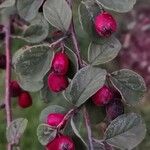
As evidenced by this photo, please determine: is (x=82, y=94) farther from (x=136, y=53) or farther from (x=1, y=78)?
(x=136, y=53)

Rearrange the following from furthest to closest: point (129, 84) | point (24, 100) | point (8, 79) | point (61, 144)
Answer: point (24, 100)
point (8, 79)
point (129, 84)
point (61, 144)

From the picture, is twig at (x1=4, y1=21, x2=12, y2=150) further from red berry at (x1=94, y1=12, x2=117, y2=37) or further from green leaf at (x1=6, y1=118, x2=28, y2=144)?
red berry at (x1=94, y1=12, x2=117, y2=37)

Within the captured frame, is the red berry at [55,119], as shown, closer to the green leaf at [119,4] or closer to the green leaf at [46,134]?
the green leaf at [46,134]

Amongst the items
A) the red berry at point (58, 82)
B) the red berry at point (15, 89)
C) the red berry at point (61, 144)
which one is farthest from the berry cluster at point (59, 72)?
the red berry at point (15, 89)

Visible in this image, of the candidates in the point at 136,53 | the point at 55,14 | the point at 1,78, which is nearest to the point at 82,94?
the point at 55,14

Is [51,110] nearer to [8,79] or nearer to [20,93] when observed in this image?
[8,79]

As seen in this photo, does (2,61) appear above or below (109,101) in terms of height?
below

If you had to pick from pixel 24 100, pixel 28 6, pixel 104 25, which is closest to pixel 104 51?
pixel 104 25

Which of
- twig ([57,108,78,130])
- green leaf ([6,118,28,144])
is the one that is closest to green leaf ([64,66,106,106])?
twig ([57,108,78,130])
